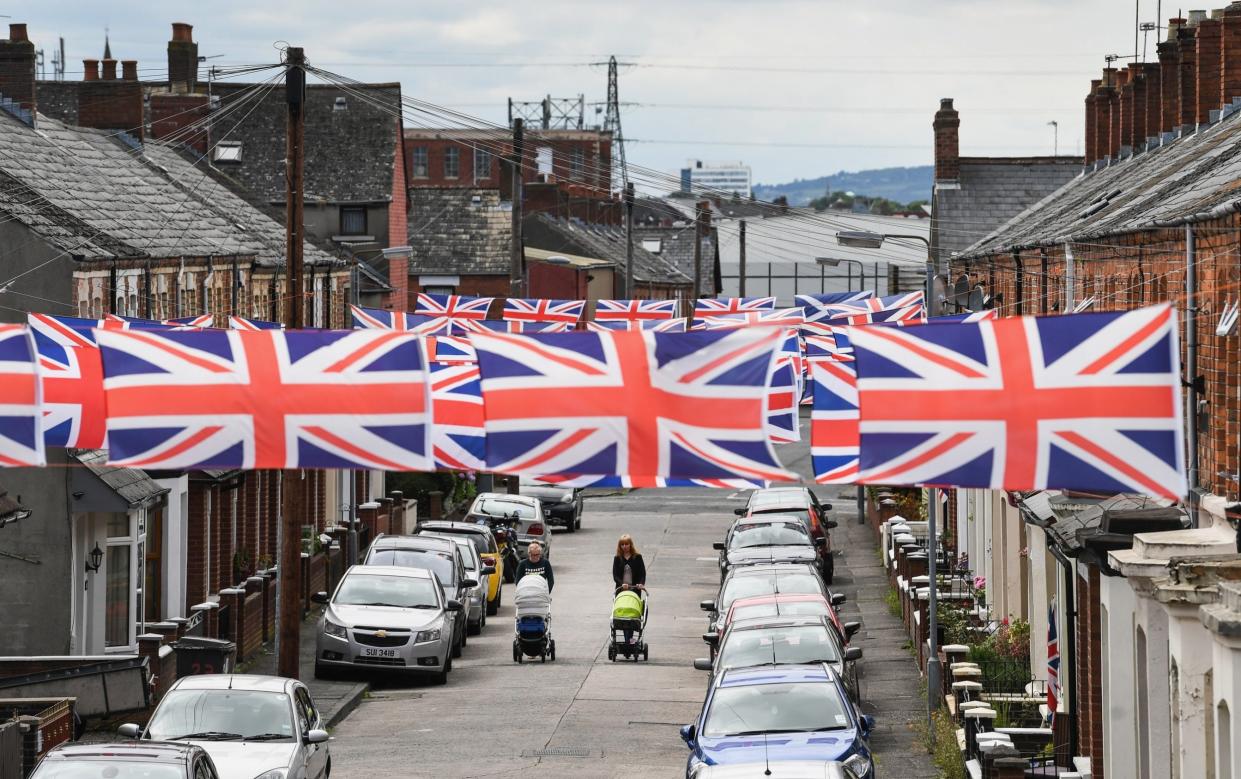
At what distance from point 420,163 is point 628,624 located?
96.5m

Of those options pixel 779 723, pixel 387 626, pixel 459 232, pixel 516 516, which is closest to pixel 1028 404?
pixel 779 723

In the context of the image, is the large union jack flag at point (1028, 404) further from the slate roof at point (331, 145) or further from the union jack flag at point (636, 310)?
the slate roof at point (331, 145)

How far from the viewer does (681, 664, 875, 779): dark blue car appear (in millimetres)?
17453

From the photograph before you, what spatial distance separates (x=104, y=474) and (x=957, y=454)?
57.3 ft

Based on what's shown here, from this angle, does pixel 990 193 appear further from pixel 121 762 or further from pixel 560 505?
pixel 121 762

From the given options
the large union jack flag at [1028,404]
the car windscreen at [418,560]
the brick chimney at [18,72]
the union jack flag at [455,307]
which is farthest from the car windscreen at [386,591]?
the large union jack flag at [1028,404]

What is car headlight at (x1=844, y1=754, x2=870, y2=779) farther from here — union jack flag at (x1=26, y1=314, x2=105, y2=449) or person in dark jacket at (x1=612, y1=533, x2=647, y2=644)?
person in dark jacket at (x1=612, y1=533, x2=647, y2=644)

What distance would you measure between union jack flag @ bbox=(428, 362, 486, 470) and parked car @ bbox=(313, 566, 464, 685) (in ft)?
30.2

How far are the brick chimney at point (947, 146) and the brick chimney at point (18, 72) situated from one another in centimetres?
2475

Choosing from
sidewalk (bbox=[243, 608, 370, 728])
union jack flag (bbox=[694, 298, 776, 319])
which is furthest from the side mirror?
union jack flag (bbox=[694, 298, 776, 319])

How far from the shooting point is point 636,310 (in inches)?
1612

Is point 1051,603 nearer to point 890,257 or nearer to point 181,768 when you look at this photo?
point 181,768

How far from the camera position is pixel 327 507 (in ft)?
152

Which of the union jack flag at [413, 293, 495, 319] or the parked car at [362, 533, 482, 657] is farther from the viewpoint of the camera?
the union jack flag at [413, 293, 495, 319]
